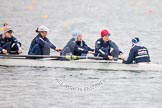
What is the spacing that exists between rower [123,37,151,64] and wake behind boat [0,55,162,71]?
218mm

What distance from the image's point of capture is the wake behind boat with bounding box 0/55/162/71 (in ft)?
119

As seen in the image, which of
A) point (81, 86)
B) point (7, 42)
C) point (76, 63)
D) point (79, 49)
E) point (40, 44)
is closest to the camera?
point (81, 86)

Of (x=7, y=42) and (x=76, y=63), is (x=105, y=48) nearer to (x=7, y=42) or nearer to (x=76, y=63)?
(x=76, y=63)

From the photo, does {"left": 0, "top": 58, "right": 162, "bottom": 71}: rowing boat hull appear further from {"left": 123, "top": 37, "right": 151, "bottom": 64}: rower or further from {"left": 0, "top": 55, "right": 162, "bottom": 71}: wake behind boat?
{"left": 123, "top": 37, "right": 151, "bottom": 64}: rower

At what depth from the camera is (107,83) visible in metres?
34.4

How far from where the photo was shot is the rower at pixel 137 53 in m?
35.8

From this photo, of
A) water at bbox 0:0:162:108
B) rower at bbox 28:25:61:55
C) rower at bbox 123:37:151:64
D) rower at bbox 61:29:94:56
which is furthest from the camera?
rower at bbox 28:25:61:55

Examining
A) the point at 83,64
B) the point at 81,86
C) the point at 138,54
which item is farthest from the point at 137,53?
the point at 81,86

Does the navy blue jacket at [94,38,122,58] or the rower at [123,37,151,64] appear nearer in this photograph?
the rower at [123,37,151,64]

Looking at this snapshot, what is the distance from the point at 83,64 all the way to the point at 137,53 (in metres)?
2.87

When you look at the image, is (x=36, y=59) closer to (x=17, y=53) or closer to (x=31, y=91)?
(x=17, y=53)

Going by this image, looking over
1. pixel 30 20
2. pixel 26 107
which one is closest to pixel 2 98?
pixel 26 107

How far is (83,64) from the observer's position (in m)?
36.9

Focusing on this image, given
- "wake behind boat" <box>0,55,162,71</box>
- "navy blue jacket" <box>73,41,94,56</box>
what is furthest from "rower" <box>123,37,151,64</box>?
"navy blue jacket" <box>73,41,94,56</box>
